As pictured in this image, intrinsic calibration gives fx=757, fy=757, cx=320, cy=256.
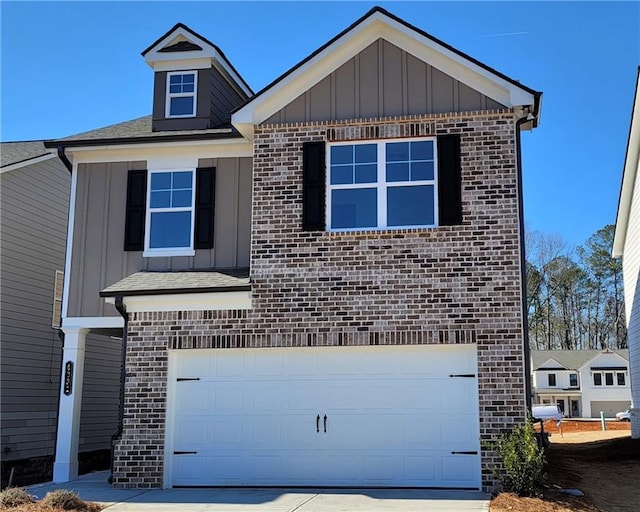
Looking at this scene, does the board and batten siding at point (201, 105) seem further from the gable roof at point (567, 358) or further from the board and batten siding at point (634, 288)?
the gable roof at point (567, 358)

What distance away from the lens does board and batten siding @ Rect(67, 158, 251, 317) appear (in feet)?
44.2

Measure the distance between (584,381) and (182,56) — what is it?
44.4 m

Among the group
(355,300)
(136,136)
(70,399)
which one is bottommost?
(70,399)

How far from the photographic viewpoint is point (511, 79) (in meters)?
11.7

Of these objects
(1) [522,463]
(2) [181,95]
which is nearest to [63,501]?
(1) [522,463]

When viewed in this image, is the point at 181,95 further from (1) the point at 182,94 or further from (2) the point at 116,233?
(2) the point at 116,233

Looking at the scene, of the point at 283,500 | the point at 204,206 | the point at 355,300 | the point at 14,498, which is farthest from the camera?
the point at 204,206

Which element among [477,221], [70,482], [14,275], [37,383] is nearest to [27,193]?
[14,275]

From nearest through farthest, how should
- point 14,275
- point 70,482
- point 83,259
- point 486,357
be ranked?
point 486,357
point 70,482
point 83,259
point 14,275

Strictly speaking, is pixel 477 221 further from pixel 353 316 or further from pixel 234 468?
pixel 234 468

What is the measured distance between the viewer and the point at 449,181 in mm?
11938

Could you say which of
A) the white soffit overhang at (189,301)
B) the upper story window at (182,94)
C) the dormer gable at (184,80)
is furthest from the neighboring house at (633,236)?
the white soffit overhang at (189,301)

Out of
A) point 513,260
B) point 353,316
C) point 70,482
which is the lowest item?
point 70,482

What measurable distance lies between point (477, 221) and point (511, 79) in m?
2.25
